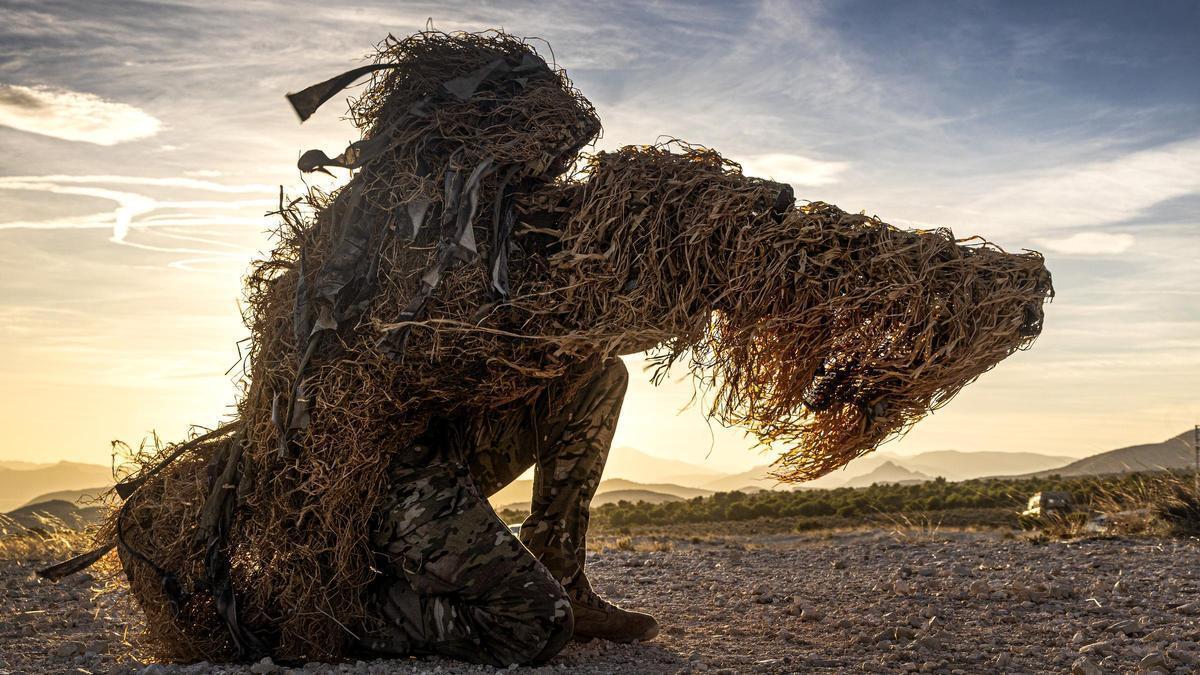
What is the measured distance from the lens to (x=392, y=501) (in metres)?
4.27

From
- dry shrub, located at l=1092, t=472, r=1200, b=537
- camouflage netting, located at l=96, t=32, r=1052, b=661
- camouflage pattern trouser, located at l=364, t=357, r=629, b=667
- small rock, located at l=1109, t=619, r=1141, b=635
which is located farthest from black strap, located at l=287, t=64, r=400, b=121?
dry shrub, located at l=1092, t=472, r=1200, b=537

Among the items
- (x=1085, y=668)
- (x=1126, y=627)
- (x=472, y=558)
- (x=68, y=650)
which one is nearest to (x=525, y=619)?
(x=472, y=558)

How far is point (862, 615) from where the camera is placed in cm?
559

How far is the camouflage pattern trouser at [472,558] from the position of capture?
4.09m

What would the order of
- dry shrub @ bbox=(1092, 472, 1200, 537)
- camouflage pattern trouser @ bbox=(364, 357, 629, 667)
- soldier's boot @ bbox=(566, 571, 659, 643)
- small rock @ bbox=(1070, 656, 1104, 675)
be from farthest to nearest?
dry shrub @ bbox=(1092, 472, 1200, 537), soldier's boot @ bbox=(566, 571, 659, 643), camouflage pattern trouser @ bbox=(364, 357, 629, 667), small rock @ bbox=(1070, 656, 1104, 675)

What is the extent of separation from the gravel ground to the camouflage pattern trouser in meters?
0.13

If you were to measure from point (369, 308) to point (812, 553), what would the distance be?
5.76 meters

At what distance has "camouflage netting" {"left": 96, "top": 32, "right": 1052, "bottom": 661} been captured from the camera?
161 inches

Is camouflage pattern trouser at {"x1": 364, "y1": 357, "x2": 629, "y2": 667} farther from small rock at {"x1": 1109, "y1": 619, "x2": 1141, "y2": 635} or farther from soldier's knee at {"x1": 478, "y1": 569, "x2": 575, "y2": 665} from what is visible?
small rock at {"x1": 1109, "y1": 619, "x2": 1141, "y2": 635}

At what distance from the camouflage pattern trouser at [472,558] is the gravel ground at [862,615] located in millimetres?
134

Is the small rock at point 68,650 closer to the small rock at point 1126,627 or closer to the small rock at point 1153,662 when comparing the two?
the small rock at point 1153,662

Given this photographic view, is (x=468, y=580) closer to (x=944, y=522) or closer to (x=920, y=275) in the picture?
(x=920, y=275)

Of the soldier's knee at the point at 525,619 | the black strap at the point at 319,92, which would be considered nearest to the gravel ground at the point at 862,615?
the soldier's knee at the point at 525,619

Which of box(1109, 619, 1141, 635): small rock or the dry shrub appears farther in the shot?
the dry shrub
